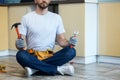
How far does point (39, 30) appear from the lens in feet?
9.41

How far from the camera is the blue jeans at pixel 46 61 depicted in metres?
2.73

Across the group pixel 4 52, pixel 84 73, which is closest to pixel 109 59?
pixel 84 73

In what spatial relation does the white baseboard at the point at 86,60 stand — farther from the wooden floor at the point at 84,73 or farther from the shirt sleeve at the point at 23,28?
the shirt sleeve at the point at 23,28

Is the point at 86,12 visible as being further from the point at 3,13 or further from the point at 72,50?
the point at 3,13

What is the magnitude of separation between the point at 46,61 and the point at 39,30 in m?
0.32

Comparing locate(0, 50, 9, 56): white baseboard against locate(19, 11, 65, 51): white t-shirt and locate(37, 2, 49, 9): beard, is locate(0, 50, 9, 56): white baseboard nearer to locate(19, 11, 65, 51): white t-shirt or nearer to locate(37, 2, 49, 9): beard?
locate(19, 11, 65, 51): white t-shirt

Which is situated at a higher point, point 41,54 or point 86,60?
point 41,54

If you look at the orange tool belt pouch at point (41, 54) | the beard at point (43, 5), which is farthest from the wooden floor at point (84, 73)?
the beard at point (43, 5)

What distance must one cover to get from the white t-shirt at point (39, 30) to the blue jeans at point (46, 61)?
167mm

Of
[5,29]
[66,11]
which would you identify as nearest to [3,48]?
[5,29]

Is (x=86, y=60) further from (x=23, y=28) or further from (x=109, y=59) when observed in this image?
(x=23, y=28)

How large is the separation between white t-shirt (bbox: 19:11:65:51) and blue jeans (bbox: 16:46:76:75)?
0.55ft

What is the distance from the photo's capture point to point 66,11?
3635 mm

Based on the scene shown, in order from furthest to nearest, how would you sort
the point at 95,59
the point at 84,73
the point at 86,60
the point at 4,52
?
the point at 4,52
the point at 95,59
the point at 86,60
the point at 84,73
